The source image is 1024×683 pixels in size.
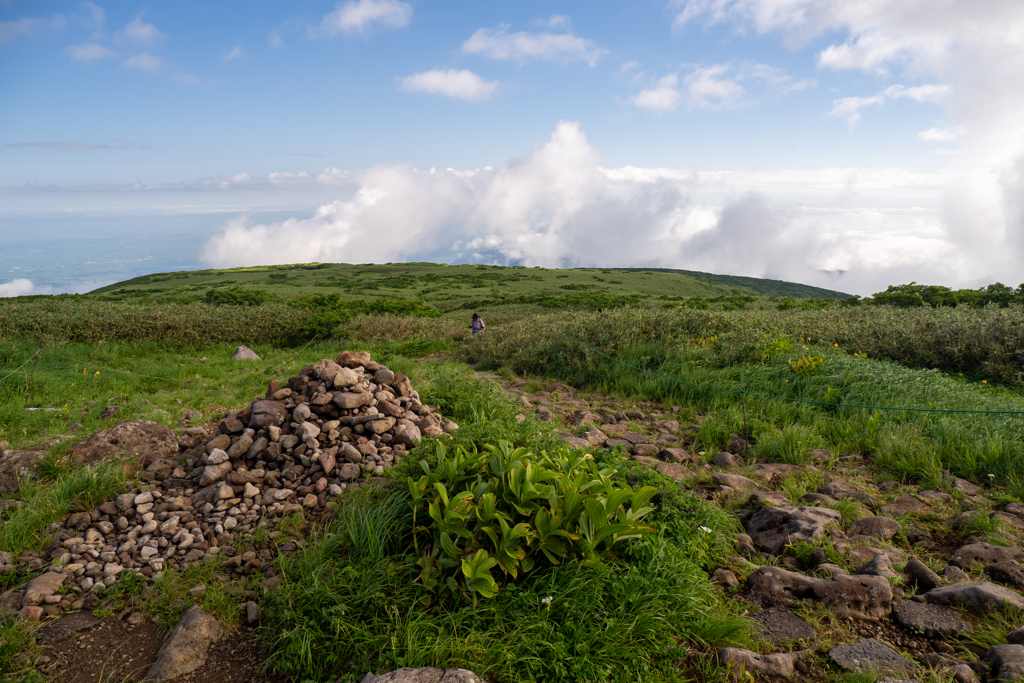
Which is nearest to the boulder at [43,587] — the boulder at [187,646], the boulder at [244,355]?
the boulder at [187,646]

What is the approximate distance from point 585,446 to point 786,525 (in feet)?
5.97

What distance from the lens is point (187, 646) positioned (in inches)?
118

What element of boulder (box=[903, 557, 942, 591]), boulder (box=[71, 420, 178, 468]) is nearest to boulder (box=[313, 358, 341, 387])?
boulder (box=[71, 420, 178, 468])

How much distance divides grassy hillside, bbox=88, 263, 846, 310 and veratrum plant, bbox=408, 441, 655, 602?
87.1 ft

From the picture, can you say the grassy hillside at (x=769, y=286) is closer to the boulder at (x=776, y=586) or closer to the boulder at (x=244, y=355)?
the boulder at (x=244, y=355)

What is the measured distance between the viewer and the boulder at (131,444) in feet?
16.7

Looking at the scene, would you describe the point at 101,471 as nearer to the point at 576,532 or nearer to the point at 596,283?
the point at 576,532

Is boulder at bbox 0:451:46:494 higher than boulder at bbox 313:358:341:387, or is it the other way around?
boulder at bbox 313:358:341:387

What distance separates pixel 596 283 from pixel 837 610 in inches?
1805

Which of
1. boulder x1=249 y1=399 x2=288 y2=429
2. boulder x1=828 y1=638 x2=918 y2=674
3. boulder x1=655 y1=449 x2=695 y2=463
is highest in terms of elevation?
boulder x1=249 y1=399 x2=288 y2=429

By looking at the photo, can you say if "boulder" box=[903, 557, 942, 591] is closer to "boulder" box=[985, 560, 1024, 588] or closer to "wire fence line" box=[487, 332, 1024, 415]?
"boulder" box=[985, 560, 1024, 588]

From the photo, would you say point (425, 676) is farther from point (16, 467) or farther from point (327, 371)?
point (16, 467)

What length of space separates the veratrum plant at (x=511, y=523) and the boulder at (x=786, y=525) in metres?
1.28

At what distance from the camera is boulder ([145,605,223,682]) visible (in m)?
2.87
